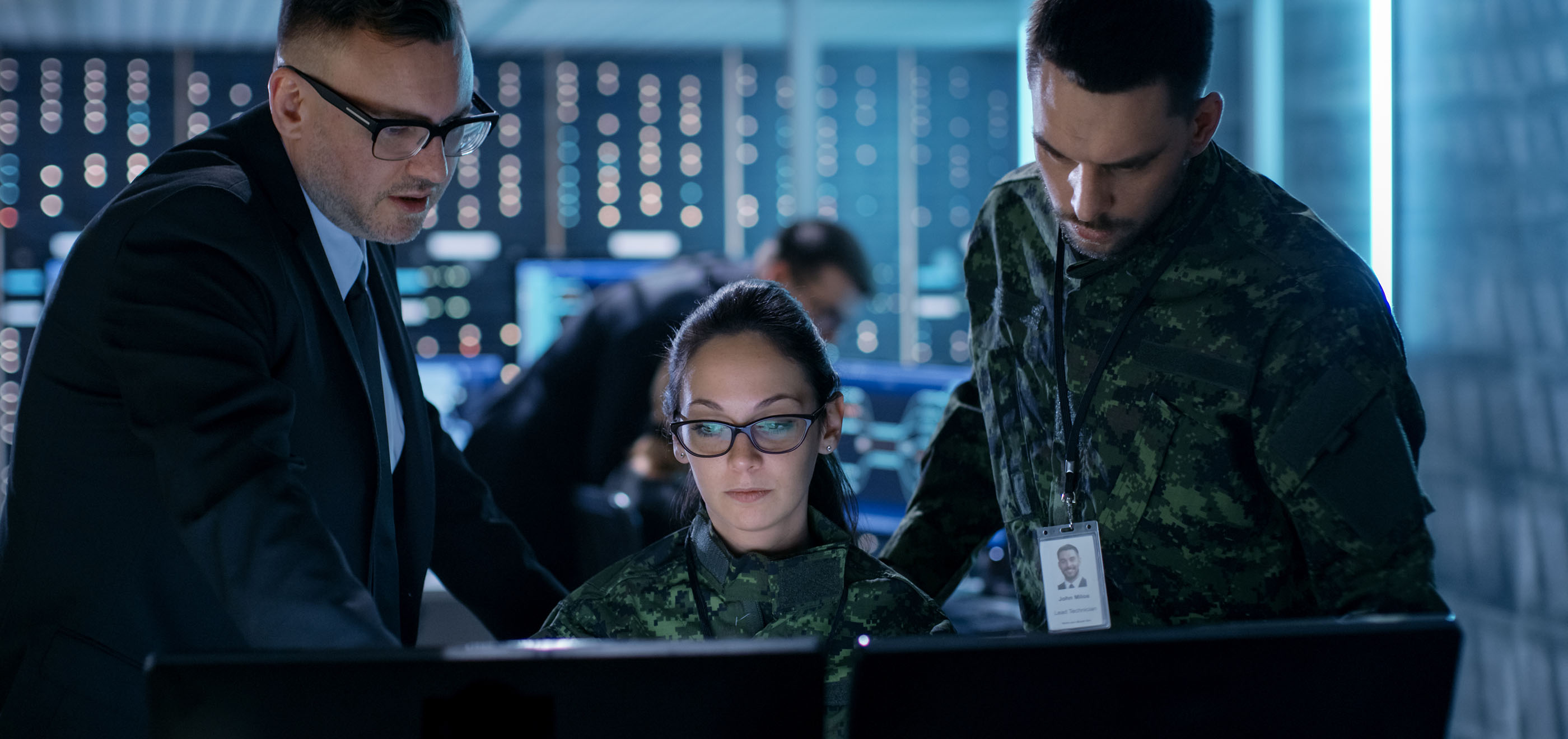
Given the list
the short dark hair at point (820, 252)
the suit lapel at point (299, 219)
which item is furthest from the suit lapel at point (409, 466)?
the short dark hair at point (820, 252)

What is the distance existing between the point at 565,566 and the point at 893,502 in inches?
39.5

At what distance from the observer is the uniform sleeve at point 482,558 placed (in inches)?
59.4

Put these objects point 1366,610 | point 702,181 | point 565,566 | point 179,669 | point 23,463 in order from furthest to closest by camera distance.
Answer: point 702,181 → point 565,566 → point 23,463 → point 1366,610 → point 179,669

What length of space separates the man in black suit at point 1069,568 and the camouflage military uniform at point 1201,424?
6 cm

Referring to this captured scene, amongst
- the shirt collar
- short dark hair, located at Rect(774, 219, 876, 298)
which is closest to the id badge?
the shirt collar

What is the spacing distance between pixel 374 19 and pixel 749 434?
59cm

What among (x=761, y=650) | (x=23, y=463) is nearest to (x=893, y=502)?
(x=23, y=463)

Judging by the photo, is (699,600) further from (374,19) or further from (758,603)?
(374,19)

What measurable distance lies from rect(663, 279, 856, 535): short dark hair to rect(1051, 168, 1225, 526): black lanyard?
27 cm

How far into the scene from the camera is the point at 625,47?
6098mm

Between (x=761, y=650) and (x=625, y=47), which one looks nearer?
(x=761, y=650)

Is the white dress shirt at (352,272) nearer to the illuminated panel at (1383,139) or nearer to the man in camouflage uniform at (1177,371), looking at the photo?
the man in camouflage uniform at (1177,371)

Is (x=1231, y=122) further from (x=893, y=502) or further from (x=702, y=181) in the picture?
(x=702, y=181)

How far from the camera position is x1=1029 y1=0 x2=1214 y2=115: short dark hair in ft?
3.71
